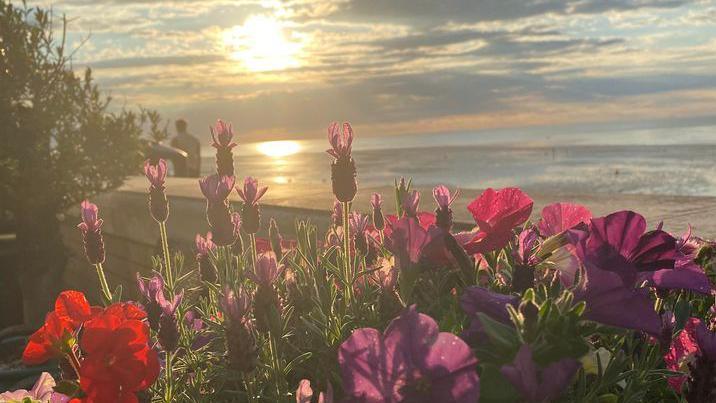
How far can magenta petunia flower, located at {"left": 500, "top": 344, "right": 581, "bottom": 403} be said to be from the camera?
0.82 m

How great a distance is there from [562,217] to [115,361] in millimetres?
892

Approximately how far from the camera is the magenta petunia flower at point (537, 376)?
0.82 metres

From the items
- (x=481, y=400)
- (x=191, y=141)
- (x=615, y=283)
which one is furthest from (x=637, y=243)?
(x=191, y=141)

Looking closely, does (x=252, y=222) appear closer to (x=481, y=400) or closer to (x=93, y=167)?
(x=481, y=400)

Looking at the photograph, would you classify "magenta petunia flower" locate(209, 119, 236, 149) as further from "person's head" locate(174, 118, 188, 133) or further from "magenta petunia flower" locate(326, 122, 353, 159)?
"person's head" locate(174, 118, 188, 133)

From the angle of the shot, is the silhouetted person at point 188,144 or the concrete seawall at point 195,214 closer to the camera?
the concrete seawall at point 195,214

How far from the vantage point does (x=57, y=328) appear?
1.29 m

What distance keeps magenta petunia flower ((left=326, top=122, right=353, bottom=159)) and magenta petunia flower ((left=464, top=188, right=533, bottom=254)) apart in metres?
0.28

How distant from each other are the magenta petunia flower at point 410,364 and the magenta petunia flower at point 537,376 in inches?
1.8

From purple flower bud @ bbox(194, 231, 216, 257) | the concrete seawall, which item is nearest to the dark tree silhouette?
the concrete seawall

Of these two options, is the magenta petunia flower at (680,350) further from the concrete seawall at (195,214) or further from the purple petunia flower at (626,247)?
the concrete seawall at (195,214)

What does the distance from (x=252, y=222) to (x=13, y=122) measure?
31.0ft

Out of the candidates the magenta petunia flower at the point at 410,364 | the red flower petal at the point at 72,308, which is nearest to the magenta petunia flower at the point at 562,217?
the magenta petunia flower at the point at 410,364

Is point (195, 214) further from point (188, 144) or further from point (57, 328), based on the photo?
point (188, 144)
